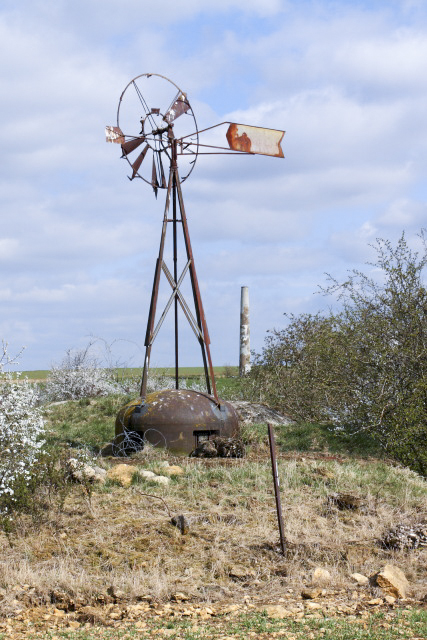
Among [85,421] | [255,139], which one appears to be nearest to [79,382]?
[85,421]

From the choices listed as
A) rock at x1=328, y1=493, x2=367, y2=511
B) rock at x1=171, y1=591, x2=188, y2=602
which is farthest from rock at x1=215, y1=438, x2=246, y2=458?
rock at x1=171, y1=591, x2=188, y2=602

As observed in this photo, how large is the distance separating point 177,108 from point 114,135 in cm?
115

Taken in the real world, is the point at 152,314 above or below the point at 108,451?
above

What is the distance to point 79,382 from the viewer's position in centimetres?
1989

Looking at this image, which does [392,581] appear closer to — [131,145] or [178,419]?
[178,419]

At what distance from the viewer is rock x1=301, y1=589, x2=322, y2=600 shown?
241 inches

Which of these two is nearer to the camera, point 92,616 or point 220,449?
point 92,616

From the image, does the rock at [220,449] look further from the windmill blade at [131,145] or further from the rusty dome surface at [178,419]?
the windmill blade at [131,145]

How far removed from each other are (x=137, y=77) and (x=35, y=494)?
7.10m

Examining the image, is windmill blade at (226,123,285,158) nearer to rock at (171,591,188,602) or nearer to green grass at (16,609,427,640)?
rock at (171,591,188,602)

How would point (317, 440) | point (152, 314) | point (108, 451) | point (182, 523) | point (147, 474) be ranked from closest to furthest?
1. point (182, 523)
2. point (147, 474)
3. point (152, 314)
4. point (108, 451)
5. point (317, 440)

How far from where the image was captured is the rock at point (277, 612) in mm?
5707

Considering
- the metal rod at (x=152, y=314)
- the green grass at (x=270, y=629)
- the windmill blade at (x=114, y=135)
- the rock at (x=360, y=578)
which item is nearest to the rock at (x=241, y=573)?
the green grass at (x=270, y=629)

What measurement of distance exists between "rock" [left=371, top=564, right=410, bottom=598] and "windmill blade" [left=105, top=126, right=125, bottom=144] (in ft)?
26.5
